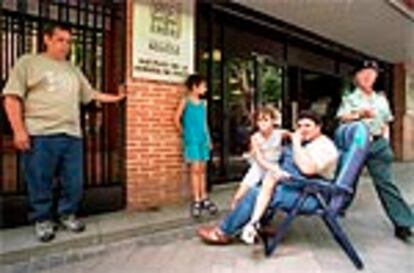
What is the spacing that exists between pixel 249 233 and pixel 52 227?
64.5 inches

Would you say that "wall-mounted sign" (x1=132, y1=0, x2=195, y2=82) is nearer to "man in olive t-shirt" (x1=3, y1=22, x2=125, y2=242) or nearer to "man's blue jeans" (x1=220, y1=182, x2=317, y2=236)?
"man in olive t-shirt" (x1=3, y1=22, x2=125, y2=242)

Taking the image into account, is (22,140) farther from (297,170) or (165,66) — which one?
(165,66)

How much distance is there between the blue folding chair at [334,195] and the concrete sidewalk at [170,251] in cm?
19

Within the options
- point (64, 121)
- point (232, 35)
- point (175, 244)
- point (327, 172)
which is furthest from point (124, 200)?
point (232, 35)

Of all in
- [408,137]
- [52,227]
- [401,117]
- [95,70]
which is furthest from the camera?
[408,137]

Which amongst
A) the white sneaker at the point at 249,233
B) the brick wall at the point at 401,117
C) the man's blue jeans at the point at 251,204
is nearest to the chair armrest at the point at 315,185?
the man's blue jeans at the point at 251,204

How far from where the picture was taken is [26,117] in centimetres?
512

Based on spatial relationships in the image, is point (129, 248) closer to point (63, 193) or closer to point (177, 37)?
point (63, 193)

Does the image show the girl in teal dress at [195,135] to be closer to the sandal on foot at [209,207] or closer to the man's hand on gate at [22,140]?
the sandal on foot at [209,207]

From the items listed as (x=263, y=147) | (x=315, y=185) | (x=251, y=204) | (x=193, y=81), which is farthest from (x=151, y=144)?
(x=315, y=185)

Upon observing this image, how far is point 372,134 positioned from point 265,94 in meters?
5.22

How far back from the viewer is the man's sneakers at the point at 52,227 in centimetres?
509

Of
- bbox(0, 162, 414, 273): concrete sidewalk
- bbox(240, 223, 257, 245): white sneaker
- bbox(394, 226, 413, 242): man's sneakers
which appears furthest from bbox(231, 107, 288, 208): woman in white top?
bbox(394, 226, 413, 242): man's sneakers

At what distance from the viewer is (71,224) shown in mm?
5434
